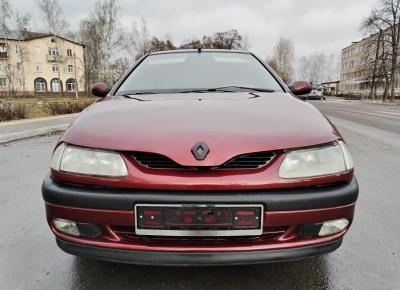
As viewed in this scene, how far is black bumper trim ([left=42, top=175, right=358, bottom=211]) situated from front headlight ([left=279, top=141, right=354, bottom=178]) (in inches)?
3.1

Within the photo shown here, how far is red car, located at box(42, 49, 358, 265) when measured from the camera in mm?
1432

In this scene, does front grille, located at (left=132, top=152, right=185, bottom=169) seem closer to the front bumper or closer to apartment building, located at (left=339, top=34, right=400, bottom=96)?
the front bumper

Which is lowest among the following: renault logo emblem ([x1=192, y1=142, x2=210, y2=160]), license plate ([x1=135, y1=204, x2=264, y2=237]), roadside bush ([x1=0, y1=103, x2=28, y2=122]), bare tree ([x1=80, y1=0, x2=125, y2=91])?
roadside bush ([x1=0, y1=103, x2=28, y2=122])

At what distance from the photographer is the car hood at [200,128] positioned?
4.93 ft

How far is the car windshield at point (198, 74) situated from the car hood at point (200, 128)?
0.45 meters

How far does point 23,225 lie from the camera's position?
261 cm

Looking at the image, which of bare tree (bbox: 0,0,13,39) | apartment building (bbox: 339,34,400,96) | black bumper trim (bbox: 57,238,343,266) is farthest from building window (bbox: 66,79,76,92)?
black bumper trim (bbox: 57,238,343,266)

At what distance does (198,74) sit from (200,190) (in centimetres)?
142

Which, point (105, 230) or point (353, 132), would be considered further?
point (353, 132)

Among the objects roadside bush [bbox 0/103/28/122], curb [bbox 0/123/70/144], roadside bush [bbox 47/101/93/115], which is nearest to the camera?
curb [bbox 0/123/70/144]

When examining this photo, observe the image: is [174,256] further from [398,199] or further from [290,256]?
[398,199]

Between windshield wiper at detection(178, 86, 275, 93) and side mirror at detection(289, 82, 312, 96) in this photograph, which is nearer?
windshield wiper at detection(178, 86, 275, 93)

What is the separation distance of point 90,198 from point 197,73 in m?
1.51

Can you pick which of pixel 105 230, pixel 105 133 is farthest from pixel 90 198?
pixel 105 133
